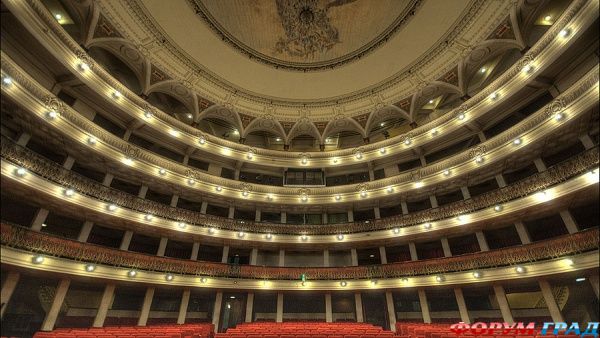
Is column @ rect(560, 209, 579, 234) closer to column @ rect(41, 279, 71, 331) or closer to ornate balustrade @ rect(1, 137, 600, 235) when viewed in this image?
ornate balustrade @ rect(1, 137, 600, 235)

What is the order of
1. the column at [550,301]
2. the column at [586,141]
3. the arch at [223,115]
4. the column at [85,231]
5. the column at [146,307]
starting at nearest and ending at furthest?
the column at [550,301] → the column at [586,141] → the column at [85,231] → the column at [146,307] → the arch at [223,115]

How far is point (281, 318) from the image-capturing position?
16422 mm

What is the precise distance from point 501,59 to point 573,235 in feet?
38.3

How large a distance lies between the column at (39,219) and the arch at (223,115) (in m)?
10.1

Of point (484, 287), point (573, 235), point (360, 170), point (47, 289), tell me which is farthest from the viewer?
point (360, 170)

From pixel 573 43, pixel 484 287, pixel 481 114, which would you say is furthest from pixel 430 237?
pixel 573 43

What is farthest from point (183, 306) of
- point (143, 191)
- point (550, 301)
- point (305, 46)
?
point (550, 301)

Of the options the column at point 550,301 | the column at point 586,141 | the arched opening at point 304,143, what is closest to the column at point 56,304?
the arched opening at point 304,143

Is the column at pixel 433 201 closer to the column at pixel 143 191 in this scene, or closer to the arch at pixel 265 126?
the arch at pixel 265 126

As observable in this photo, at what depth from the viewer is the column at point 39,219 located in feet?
38.1

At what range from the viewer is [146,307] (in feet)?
45.8

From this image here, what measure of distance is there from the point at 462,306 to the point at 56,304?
1990 cm

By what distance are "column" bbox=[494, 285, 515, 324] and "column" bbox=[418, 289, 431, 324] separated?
3.51 m

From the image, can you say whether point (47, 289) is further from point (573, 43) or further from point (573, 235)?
point (573, 43)
